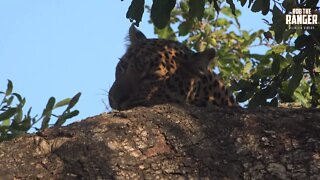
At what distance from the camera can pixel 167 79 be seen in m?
5.77

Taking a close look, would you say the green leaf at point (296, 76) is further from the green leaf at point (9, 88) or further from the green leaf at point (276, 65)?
the green leaf at point (9, 88)

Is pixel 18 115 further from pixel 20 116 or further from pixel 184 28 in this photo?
pixel 184 28

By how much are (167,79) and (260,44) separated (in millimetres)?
3498

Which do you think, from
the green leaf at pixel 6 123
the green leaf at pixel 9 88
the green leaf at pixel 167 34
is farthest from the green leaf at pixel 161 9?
the green leaf at pixel 167 34

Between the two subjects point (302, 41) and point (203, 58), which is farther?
point (203, 58)

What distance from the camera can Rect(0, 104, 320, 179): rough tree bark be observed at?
3.33m

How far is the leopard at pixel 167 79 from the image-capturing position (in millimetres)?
5609

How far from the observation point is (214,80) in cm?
591

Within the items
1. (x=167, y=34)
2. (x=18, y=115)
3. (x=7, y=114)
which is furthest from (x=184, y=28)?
(x=7, y=114)

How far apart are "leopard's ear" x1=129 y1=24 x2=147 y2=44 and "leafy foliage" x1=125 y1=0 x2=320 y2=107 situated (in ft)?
1.01

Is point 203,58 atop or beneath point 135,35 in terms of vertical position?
beneath

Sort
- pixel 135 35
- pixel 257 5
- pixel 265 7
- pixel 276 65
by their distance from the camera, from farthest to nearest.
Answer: pixel 135 35, pixel 276 65, pixel 265 7, pixel 257 5

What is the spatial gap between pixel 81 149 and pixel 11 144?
322 millimetres

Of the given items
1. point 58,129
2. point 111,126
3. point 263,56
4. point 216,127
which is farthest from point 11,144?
point 263,56
